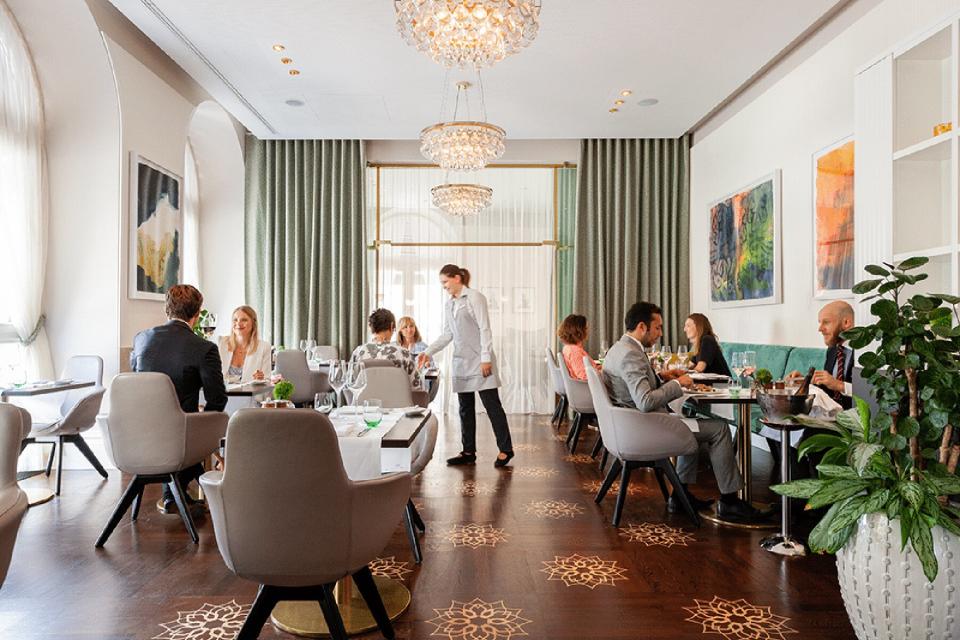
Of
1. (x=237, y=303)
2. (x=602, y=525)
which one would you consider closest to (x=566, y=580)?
(x=602, y=525)

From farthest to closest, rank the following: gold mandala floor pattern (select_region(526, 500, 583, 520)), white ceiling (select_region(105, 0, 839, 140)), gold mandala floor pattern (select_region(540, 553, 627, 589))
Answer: white ceiling (select_region(105, 0, 839, 140)) < gold mandala floor pattern (select_region(526, 500, 583, 520)) < gold mandala floor pattern (select_region(540, 553, 627, 589))

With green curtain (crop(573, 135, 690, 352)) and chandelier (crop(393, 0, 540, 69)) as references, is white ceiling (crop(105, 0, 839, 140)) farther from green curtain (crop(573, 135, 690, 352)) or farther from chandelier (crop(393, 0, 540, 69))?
chandelier (crop(393, 0, 540, 69))

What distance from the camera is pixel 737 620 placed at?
2703 millimetres

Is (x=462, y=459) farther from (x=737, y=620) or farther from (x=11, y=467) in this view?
(x=11, y=467)

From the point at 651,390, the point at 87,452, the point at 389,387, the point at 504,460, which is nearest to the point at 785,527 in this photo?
the point at 651,390

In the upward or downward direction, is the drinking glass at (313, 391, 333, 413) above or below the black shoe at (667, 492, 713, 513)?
above

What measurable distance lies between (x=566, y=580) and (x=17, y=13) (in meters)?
5.88

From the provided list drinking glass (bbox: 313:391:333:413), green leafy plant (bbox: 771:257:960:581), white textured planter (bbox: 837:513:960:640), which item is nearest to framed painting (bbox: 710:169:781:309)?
green leafy plant (bbox: 771:257:960:581)

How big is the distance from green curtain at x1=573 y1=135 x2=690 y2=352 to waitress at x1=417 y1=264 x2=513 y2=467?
3477 mm

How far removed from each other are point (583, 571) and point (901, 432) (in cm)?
159

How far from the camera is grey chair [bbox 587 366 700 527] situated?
3875mm

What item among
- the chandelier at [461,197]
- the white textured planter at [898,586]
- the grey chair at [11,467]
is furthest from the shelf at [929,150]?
the chandelier at [461,197]

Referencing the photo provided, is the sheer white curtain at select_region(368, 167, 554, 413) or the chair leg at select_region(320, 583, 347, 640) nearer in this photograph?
the chair leg at select_region(320, 583, 347, 640)

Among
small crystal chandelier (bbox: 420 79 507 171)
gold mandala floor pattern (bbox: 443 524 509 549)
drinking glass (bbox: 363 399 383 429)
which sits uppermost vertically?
small crystal chandelier (bbox: 420 79 507 171)
